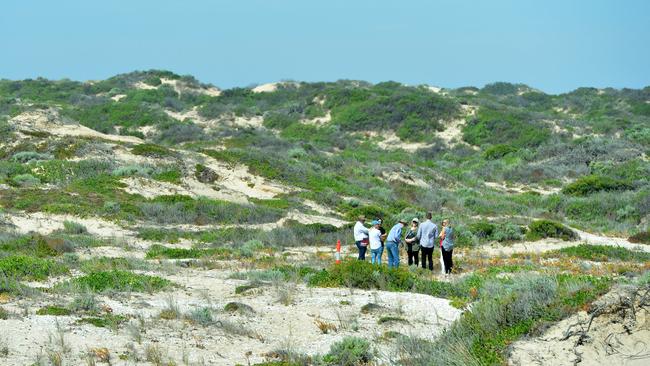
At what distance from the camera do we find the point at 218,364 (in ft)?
28.6

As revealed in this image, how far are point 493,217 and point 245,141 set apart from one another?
810 inches

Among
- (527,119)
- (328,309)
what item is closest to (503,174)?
(527,119)

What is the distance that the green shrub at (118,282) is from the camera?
41.4ft

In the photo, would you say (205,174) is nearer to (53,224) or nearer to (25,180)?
(25,180)

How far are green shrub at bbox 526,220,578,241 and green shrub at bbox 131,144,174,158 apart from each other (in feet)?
57.2

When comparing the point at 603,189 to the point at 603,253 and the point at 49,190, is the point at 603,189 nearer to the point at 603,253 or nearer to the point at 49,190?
the point at 603,253

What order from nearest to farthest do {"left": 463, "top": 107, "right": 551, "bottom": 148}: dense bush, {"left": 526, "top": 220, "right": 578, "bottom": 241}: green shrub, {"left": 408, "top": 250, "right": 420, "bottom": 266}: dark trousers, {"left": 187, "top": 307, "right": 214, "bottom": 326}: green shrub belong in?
{"left": 187, "top": 307, "right": 214, "bottom": 326}: green shrub, {"left": 408, "top": 250, "right": 420, "bottom": 266}: dark trousers, {"left": 526, "top": 220, "right": 578, "bottom": 241}: green shrub, {"left": 463, "top": 107, "right": 551, "bottom": 148}: dense bush

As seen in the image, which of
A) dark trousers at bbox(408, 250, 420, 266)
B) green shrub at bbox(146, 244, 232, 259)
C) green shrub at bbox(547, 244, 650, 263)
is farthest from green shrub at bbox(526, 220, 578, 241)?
green shrub at bbox(146, 244, 232, 259)

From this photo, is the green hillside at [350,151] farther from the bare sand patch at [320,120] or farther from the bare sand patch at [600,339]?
the bare sand patch at [600,339]

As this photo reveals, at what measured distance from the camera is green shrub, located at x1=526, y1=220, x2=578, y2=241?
23470 millimetres

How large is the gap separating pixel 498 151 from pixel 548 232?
30.2 metres

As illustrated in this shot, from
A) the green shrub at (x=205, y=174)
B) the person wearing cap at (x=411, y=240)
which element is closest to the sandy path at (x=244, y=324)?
the person wearing cap at (x=411, y=240)

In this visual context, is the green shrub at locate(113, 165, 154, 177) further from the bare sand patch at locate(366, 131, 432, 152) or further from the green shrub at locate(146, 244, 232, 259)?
the bare sand patch at locate(366, 131, 432, 152)

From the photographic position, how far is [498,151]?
53.3 meters
